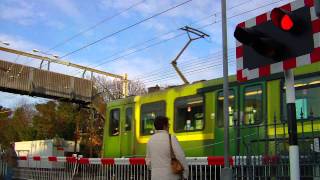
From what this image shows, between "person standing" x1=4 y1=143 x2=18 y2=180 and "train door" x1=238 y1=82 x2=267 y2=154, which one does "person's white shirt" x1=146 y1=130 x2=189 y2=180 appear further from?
"person standing" x1=4 y1=143 x2=18 y2=180

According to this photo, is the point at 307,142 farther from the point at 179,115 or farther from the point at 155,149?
the point at 179,115

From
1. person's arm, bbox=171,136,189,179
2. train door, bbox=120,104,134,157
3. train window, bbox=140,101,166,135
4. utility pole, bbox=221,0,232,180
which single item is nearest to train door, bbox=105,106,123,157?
train door, bbox=120,104,134,157

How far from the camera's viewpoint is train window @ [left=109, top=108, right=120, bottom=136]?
1972 cm

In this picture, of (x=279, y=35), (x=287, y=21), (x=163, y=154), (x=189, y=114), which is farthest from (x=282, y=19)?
(x=189, y=114)

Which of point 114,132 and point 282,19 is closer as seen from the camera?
point 282,19

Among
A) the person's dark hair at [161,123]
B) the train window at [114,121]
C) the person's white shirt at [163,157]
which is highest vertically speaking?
the train window at [114,121]

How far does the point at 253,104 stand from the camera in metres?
13.6

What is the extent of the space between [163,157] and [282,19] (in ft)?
7.65

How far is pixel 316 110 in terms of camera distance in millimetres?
11750

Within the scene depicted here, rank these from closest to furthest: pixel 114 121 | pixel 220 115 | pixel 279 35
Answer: pixel 279 35
pixel 220 115
pixel 114 121

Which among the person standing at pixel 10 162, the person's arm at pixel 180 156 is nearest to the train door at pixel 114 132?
the person standing at pixel 10 162

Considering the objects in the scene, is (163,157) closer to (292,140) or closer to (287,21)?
(292,140)

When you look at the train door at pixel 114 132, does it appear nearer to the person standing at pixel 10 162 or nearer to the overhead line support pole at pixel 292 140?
the person standing at pixel 10 162

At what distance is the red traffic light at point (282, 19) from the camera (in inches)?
236
